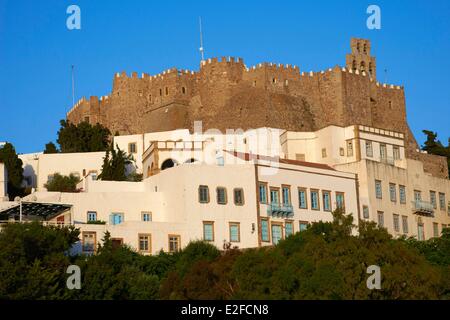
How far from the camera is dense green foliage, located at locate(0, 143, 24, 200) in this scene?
234 feet

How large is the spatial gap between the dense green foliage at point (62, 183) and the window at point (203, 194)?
13.0m

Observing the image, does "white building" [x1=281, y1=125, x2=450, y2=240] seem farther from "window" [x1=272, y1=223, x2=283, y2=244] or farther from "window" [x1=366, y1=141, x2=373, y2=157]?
"window" [x1=272, y1=223, x2=283, y2=244]

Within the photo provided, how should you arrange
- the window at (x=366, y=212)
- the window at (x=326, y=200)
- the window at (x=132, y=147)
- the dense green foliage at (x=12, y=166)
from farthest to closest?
1. the window at (x=132, y=147)
2. the dense green foliage at (x=12, y=166)
3. the window at (x=366, y=212)
4. the window at (x=326, y=200)

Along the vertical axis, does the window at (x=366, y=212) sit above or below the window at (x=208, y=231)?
above

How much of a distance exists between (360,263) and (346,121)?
40.2m

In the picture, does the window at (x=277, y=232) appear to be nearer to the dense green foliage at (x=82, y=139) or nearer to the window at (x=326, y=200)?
the window at (x=326, y=200)

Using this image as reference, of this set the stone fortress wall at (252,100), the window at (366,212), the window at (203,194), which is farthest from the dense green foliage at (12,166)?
the window at (366,212)

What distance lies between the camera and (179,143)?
2672 inches

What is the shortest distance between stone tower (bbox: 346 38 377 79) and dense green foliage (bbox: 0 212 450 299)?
48.8 meters

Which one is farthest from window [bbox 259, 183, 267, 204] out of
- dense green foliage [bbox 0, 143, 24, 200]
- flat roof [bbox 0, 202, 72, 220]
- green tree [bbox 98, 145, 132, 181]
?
dense green foliage [bbox 0, 143, 24, 200]

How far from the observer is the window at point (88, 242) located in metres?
55.1

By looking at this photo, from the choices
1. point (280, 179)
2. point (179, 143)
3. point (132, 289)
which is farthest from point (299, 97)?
point (132, 289)

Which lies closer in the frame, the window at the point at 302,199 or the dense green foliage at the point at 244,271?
the dense green foliage at the point at 244,271
